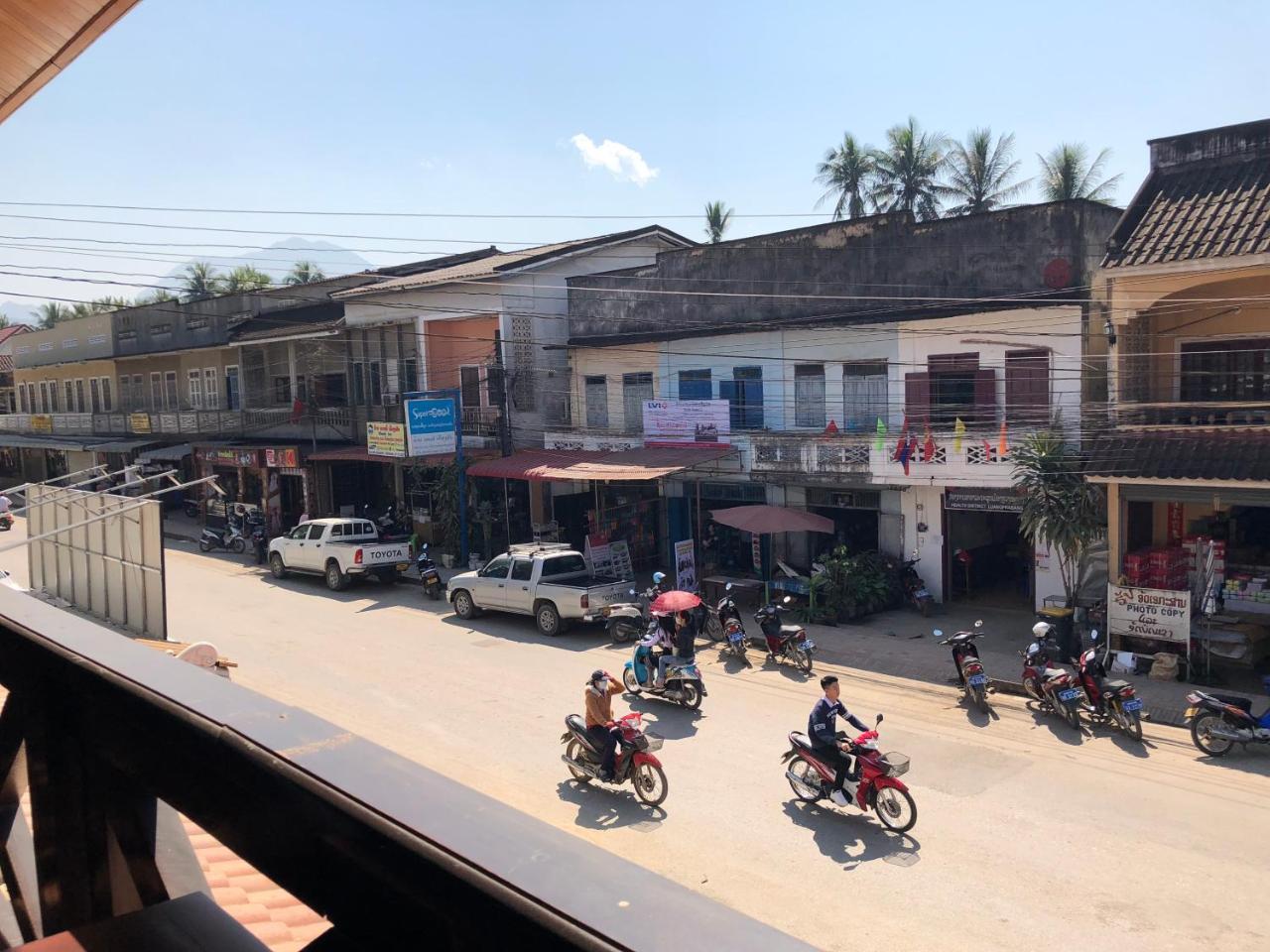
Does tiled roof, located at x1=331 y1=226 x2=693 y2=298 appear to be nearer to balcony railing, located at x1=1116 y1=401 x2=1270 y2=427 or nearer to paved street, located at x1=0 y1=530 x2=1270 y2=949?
paved street, located at x1=0 y1=530 x2=1270 y2=949

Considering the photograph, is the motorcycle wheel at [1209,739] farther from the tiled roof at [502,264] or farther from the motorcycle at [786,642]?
the tiled roof at [502,264]

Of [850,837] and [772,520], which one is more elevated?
[772,520]

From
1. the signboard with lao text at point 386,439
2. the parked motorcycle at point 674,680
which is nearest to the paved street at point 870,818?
the parked motorcycle at point 674,680

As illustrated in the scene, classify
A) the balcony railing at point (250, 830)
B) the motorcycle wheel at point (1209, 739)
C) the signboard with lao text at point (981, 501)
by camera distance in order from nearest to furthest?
the balcony railing at point (250, 830), the motorcycle wheel at point (1209, 739), the signboard with lao text at point (981, 501)

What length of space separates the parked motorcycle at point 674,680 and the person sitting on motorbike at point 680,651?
2.3 inches

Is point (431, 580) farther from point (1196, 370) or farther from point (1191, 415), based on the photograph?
point (1196, 370)

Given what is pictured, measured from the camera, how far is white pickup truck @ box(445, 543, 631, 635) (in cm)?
1891

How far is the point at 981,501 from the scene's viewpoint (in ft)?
63.3

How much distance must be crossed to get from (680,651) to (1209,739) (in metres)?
6.97

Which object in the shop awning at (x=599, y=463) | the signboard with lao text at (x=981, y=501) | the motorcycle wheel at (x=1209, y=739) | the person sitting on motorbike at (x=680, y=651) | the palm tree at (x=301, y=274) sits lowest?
the motorcycle wheel at (x=1209, y=739)

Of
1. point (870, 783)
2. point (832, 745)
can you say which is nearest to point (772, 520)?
point (832, 745)

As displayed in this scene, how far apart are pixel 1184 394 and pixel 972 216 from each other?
4.94 metres

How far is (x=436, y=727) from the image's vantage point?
1379 centimetres

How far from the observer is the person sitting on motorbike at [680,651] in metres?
14.6
